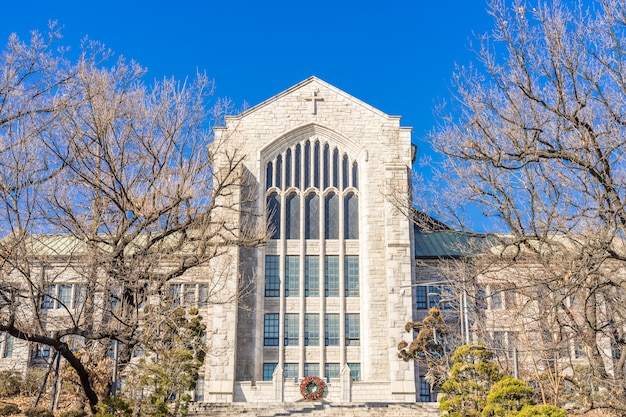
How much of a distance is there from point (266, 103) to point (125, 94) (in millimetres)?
18903

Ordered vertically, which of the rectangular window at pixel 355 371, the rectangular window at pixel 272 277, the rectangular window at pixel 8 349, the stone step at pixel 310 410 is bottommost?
the stone step at pixel 310 410

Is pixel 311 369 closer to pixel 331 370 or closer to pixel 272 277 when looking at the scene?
pixel 331 370

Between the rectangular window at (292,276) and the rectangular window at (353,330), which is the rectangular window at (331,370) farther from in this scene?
the rectangular window at (292,276)

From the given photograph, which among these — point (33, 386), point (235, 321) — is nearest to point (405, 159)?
point (235, 321)

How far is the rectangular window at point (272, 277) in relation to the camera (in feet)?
108

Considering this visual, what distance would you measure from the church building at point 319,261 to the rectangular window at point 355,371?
1.9 inches

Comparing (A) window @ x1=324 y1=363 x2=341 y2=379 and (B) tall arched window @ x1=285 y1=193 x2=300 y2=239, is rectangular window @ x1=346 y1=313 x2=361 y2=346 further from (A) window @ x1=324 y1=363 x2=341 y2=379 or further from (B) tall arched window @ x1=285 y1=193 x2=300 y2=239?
(B) tall arched window @ x1=285 y1=193 x2=300 y2=239

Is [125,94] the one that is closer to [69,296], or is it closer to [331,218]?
[331,218]

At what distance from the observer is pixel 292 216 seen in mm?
34000

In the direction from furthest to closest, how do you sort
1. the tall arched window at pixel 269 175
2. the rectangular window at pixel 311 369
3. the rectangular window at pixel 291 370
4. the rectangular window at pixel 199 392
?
the tall arched window at pixel 269 175 < the rectangular window at pixel 199 392 < the rectangular window at pixel 311 369 < the rectangular window at pixel 291 370

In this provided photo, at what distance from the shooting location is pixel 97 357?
75.6 ft

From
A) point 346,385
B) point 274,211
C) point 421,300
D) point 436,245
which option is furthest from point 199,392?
point 436,245

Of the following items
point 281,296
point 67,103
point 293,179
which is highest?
point 293,179

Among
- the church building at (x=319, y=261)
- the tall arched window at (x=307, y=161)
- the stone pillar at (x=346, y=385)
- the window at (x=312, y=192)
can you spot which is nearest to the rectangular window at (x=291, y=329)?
the church building at (x=319, y=261)
